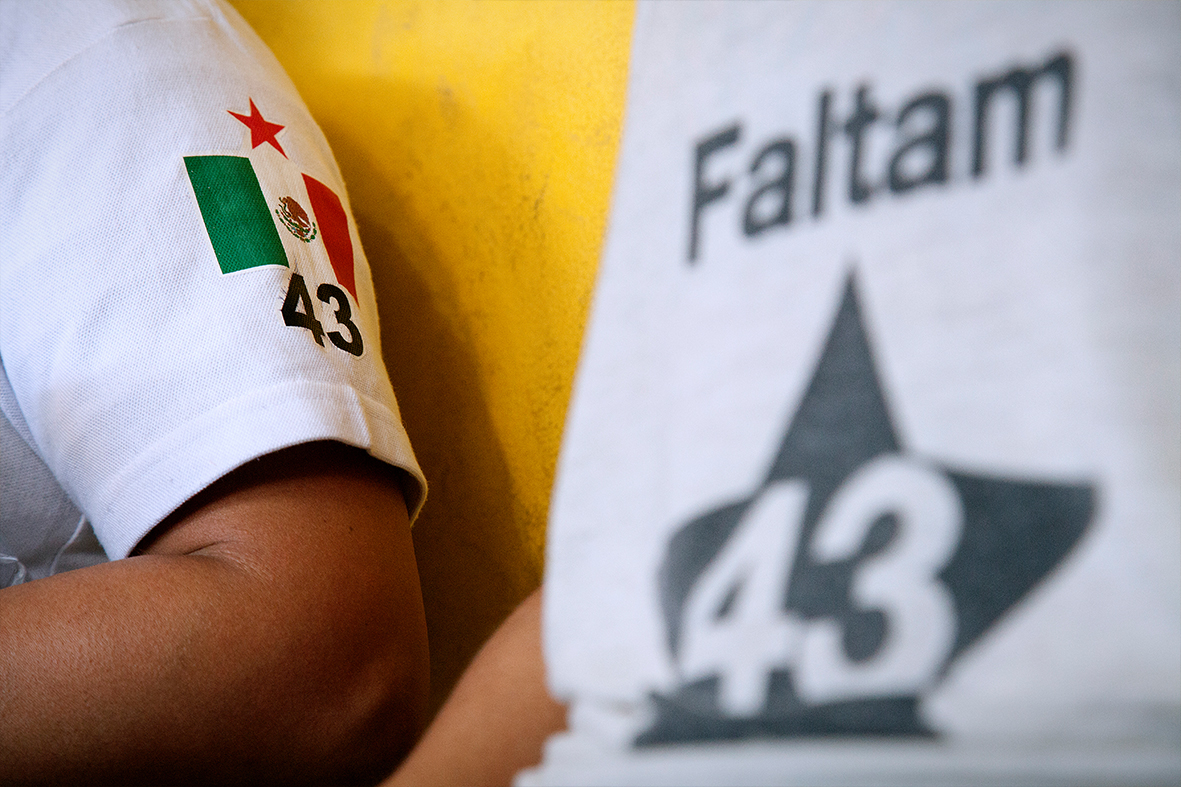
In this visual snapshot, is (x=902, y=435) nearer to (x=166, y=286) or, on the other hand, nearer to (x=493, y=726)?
(x=493, y=726)

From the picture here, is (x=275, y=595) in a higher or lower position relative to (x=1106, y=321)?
lower

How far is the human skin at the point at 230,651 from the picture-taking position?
16.2 inches

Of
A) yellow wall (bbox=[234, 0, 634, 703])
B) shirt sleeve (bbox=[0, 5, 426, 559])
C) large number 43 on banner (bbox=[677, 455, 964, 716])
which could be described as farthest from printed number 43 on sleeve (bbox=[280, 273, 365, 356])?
large number 43 on banner (bbox=[677, 455, 964, 716])

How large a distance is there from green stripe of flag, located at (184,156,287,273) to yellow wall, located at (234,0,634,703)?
9.6 inches

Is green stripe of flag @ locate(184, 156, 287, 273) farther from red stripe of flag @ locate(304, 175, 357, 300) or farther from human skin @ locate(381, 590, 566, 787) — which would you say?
human skin @ locate(381, 590, 566, 787)

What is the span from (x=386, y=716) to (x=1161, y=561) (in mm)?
419

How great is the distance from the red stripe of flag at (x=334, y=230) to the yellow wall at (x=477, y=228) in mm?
167

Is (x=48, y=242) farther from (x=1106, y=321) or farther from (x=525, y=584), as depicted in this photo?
(x=1106, y=321)

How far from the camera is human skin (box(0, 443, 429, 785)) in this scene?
41 centimetres

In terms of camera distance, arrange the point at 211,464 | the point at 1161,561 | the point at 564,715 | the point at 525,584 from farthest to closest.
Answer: the point at 525,584 → the point at 211,464 → the point at 564,715 → the point at 1161,561

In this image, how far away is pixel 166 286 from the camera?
19.7 inches

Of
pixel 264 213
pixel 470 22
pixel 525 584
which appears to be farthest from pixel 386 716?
pixel 470 22

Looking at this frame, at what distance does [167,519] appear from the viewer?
489 mm

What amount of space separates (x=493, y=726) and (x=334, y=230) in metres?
0.40
